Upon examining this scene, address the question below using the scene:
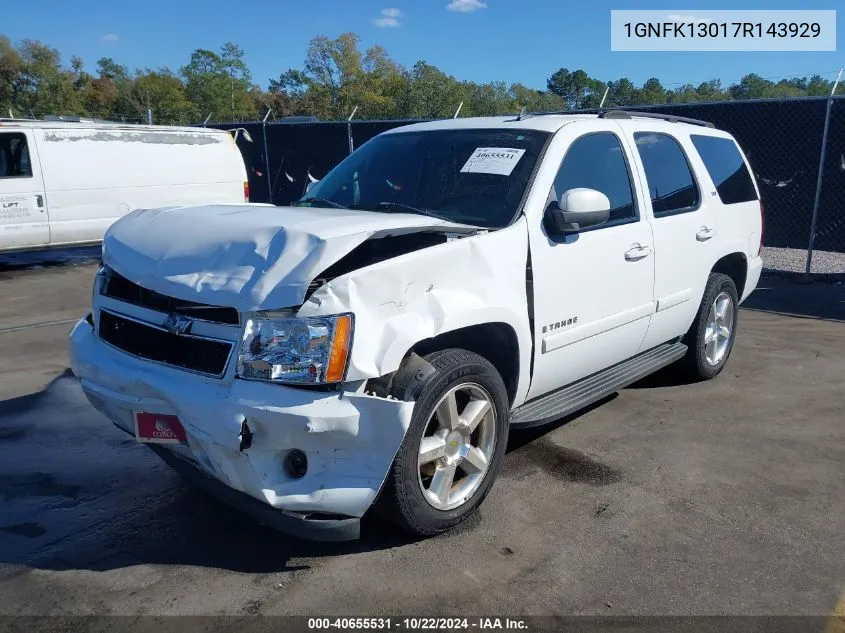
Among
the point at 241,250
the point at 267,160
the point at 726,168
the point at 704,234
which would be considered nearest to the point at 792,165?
the point at 726,168

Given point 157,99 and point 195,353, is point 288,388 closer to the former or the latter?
point 195,353

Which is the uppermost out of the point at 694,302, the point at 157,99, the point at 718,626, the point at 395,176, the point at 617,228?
the point at 157,99

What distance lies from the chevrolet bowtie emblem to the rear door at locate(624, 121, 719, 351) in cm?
286

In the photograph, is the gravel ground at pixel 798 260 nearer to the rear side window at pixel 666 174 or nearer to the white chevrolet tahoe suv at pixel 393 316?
the rear side window at pixel 666 174

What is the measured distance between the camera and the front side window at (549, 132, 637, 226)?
3.90 m

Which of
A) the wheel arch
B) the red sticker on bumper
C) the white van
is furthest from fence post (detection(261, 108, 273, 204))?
the red sticker on bumper

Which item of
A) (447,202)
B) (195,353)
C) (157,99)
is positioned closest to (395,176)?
(447,202)

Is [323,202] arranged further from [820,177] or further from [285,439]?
[820,177]

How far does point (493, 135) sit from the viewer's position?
160 inches

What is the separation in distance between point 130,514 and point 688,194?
394 cm

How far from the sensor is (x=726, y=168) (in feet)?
17.9

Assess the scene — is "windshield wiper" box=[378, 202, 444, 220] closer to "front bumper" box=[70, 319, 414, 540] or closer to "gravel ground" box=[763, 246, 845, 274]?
"front bumper" box=[70, 319, 414, 540]

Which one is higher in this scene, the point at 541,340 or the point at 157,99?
the point at 157,99

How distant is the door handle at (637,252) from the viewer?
4145 mm
